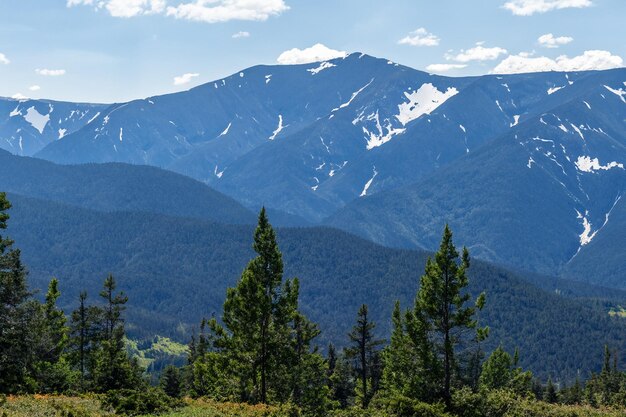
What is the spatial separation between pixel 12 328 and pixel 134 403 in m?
11.4

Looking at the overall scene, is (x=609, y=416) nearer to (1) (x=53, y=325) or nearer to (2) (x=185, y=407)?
(2) (x=185, y=407)

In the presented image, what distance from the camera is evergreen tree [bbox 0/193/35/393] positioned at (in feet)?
152

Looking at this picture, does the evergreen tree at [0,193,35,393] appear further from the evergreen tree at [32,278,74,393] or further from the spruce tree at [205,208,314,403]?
the spruce tree at [205,208,314,403]

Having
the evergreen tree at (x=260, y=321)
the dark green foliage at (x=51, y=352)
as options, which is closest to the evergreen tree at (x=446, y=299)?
the evergreen tree at (x=260, y=321)

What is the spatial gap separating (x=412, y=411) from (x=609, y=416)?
1359cm

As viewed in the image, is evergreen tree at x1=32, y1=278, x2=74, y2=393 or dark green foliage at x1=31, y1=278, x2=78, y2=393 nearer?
Answer: dark green foliage at x1=31, y1=278, x2=78, y2=393

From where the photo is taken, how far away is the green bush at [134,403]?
129ft

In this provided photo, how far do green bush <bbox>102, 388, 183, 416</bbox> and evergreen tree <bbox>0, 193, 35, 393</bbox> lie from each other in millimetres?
8401

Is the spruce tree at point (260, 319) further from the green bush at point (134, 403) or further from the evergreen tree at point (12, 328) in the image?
the evergreen tree at point (12, 328)

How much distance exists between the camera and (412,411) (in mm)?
44750

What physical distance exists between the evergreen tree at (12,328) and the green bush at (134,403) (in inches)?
331

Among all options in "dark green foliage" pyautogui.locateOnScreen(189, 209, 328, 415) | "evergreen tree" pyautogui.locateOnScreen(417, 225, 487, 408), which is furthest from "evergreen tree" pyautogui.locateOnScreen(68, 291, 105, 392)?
"evergreen tree" pyautogui.locateOnScreen(417, 225, 487, 408)

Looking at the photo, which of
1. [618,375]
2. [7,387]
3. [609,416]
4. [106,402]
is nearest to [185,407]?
[106,402]

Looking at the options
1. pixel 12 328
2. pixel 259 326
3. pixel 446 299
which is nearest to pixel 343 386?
pixel 259 326
